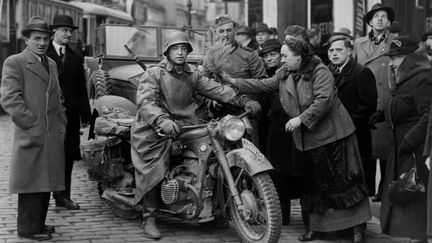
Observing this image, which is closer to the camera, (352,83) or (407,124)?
(407,124)

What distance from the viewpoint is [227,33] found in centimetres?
812

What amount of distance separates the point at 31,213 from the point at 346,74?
3249 millimetres

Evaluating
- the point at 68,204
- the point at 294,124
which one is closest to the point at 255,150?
the point at 294,124

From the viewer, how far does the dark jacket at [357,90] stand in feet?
23.3

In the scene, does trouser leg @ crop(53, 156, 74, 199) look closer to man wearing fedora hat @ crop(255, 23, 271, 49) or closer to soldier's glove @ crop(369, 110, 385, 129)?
A: soldier's glove @ crop(369, 110, 385, 129)

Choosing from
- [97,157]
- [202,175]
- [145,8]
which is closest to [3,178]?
[97,157]

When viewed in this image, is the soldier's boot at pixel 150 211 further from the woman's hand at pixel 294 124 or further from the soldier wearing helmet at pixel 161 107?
the woman's hand at pixel 294 124

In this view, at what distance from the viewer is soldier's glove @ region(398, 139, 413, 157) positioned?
5.98 metres

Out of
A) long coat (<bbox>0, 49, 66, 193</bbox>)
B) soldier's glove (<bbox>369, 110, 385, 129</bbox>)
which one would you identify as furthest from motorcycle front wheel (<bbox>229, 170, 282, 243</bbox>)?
long coat (<bbox>0, 49, 66, 193</bbox>)

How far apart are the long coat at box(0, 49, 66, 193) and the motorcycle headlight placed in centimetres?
161

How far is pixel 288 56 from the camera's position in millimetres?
6652

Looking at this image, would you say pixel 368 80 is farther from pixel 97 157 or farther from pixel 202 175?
pixel 97 157

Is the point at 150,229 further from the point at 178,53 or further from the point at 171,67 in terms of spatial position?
the point at 178,53

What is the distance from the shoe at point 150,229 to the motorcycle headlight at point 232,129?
1161 mm
